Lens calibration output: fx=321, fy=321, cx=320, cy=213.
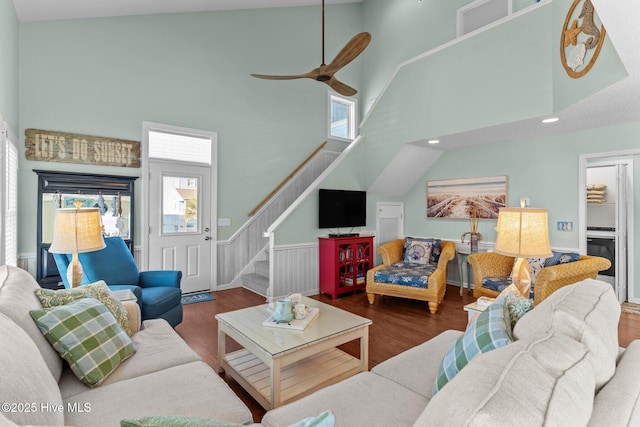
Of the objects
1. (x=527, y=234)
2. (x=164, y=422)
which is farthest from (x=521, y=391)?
(x=527, y=234)

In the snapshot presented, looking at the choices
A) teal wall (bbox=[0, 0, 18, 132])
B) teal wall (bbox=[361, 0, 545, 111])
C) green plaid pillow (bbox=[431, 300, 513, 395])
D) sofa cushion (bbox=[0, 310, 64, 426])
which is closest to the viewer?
sofa cushion (bbox=[0, 310, 64, 426])

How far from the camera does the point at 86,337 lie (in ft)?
5.29

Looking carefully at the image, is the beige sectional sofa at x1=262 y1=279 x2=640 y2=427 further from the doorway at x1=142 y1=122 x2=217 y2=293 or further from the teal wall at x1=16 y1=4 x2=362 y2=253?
the teal wall at x1=16 y1=4 x2=362 y2=253

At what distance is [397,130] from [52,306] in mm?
4327

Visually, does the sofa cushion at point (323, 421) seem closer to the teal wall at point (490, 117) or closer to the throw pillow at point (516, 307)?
the throw pillow at point (516, 307)

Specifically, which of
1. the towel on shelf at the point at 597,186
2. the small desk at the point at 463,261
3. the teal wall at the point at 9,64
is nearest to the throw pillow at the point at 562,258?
the small desk at the point at 463,261

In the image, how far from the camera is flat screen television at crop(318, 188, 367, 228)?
15.9ft

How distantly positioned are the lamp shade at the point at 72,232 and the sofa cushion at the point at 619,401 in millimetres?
2915

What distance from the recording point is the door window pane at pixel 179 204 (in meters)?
4.57

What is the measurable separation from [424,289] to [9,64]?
16.3 feet

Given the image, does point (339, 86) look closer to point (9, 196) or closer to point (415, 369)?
point (415, 369)

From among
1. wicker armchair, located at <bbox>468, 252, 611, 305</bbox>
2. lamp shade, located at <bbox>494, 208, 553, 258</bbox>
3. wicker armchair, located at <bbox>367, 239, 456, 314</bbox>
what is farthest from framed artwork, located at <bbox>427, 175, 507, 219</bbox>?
lamp shade, located at <bbox>494, 208, 553, 258</bbox>

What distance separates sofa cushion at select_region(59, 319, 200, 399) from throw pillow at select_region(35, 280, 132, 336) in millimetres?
157

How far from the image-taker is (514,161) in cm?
462
